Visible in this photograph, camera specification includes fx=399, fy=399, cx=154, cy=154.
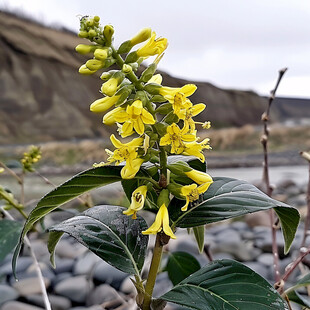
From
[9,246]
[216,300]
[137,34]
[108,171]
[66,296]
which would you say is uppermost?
[137,34]

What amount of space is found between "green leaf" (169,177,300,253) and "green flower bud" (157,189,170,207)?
0.03m

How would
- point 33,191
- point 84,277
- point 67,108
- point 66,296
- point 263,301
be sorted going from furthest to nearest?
1. point 67,108
2. point 33,191
3. point 84,277
4. point 66,296
5. point 263,301

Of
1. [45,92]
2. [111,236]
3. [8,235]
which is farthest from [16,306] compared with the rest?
[45,92]

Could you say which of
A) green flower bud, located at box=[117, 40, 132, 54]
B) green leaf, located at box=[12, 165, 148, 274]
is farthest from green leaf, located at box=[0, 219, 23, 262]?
green flower bud, located at box=[117, 40, 132, 54]

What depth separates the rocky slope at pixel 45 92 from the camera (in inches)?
202

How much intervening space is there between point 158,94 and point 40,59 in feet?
19.9

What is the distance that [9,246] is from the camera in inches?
30.4

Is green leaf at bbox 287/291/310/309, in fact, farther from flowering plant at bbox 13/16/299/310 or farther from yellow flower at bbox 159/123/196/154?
yellow flower at bbox 159/123/196/154

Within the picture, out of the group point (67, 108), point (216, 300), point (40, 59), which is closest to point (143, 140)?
point (216, 300)

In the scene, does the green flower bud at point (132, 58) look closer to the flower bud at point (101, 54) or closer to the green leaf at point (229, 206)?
the flower bud at point (101, 54)

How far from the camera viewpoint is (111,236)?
455 millimetres

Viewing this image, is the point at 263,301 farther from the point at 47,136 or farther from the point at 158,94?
the point at 47,136

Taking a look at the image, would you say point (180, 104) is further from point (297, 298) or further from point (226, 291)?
point (297, 298)

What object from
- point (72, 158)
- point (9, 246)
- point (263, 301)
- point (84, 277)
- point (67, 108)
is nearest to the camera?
point (263, 301)
